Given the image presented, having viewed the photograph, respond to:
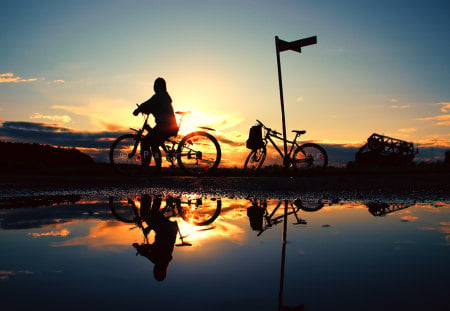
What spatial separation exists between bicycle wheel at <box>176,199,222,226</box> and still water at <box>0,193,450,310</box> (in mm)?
26

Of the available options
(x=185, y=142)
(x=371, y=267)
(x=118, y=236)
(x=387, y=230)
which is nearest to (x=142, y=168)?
(x=185, y=142)

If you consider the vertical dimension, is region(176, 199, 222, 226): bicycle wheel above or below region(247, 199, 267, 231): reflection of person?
below

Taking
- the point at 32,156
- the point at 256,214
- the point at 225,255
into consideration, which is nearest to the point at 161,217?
the point at 256,214

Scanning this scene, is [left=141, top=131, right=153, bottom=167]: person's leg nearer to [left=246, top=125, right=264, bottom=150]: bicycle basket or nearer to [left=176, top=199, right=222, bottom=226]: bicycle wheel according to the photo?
[left=246, top=125, right=264, bottom=150]: bicycle basket

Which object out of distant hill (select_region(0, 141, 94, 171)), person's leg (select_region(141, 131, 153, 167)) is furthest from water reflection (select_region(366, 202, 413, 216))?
distant hill (select_region(0, 141, 94, 171))

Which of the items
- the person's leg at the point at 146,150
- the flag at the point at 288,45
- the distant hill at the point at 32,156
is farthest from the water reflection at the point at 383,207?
the distant hill at the point at 32,156

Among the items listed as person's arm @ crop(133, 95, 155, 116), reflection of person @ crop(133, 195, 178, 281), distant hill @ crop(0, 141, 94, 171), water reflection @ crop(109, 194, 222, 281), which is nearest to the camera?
reflection of person @ crop(133, 195, 178, 281)

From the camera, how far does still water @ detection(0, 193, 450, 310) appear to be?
1947 millimetres

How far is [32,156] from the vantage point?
51.7 feet

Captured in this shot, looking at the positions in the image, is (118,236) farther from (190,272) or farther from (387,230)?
(387,230)

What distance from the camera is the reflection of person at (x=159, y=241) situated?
8.36 ft

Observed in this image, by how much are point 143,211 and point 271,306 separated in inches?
136

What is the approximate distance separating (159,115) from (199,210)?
225 inches

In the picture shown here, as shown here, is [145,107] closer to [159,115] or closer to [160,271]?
[159,115]
